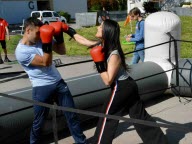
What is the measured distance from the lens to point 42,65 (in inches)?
158

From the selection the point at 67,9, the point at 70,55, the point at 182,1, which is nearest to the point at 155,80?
the point at 70,55

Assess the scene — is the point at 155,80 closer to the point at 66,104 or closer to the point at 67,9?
the point at 66,104

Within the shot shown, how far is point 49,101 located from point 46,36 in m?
0.81

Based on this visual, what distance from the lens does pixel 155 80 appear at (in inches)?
269

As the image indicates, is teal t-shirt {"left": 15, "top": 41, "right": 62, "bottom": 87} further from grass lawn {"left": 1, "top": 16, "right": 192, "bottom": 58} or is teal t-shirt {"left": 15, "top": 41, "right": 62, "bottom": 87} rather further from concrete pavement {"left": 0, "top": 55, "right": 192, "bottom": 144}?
grass lawn {"left": 1, "top": 16, "right": 192, "bottom": 58}

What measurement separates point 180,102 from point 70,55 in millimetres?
8110

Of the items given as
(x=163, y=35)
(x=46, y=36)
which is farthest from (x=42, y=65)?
(x=163, y=35)

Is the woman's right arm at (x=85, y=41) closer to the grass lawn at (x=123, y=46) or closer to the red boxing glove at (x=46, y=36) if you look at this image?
the red boxing glove at (x=46, y=36)

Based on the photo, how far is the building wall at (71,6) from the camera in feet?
169

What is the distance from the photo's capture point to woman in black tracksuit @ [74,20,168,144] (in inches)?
152

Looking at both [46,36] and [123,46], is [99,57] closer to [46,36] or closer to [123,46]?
[46,36]

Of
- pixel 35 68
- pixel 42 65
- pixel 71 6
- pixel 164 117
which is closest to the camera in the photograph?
pixel 42 65

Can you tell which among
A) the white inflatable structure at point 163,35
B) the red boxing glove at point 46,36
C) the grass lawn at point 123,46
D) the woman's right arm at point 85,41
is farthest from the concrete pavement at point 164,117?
the grass lawn at point 123,46

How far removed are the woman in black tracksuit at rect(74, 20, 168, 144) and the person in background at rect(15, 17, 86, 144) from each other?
0.36 meters
